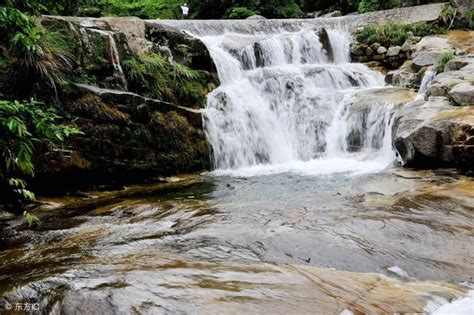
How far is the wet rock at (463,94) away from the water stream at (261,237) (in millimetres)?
1567

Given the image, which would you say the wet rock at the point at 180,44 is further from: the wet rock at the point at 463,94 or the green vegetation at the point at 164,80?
the wet rock at the point at 463,94

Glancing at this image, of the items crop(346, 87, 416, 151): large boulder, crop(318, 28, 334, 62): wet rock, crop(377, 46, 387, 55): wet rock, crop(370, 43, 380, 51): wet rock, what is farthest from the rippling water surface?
crop(370, 43, 380, 51): wet rock

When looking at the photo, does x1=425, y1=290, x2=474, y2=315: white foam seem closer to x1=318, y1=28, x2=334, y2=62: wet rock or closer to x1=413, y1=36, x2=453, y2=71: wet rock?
x1=413, y1=36, x2=453, y2=71: wet rock

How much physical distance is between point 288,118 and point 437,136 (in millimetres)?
4337

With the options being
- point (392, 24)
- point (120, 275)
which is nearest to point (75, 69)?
point (120, 275)

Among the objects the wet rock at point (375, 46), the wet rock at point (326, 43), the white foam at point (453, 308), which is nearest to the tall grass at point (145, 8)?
the wet rock at point (326, 43)

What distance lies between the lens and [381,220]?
4.55 m

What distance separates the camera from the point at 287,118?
1088 cm

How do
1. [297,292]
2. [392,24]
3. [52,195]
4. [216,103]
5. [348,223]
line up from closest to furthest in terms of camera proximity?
1. [297,292]
2. [348,223]
3. [52,195]
4. [216,103]
5. [392,24]

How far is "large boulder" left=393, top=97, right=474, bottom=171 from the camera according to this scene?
684cm

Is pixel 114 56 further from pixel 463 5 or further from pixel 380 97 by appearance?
pixel 463 5

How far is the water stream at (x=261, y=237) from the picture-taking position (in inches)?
112

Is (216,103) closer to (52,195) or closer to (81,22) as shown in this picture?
(81,22)

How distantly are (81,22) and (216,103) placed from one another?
137 inches
